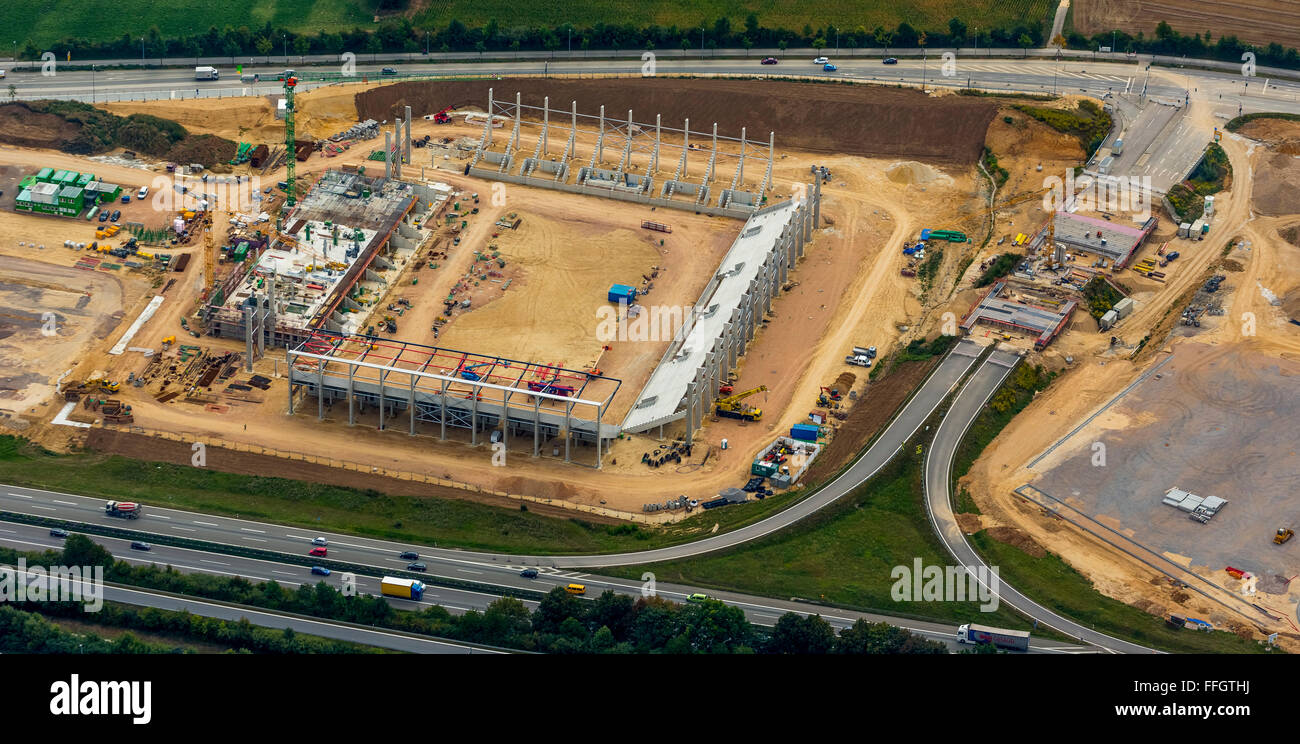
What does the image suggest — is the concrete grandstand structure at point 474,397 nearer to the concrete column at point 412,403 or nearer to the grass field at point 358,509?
the concrete column at point 412,403

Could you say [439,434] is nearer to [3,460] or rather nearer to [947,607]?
[3,460]

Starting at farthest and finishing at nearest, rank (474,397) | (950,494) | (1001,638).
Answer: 1. (474,397)
2. (950,494)
3. (1001,638)

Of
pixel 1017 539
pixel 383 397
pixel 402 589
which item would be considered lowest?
pixel 402 589

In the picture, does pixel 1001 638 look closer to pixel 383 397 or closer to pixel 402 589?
pixel 402 589

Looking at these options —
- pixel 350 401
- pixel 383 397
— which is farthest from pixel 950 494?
pixel 350 401

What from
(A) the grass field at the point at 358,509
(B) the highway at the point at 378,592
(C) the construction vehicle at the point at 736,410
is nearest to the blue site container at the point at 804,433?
(C) the construction vehicle at the point at 736,410

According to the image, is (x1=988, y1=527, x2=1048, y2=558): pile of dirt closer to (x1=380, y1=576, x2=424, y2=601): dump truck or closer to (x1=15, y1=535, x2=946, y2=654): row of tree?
(x1=15, y1=535, x2=946, y2=654): row of tree
